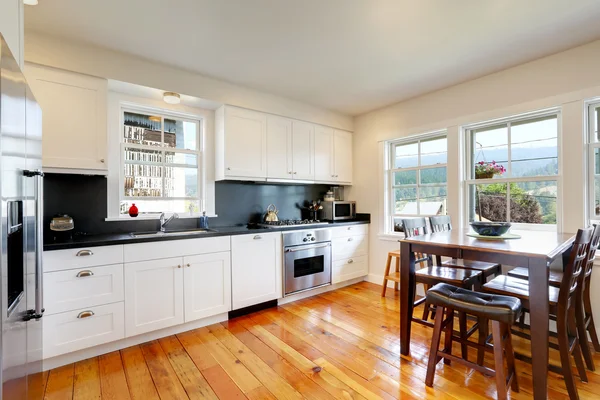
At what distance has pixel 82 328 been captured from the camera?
2098mm

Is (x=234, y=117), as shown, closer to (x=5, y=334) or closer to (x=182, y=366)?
(x=182, y=366)

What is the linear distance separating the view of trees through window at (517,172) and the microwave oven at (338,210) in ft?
5.06

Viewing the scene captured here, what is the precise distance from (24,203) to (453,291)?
2261 millimetres

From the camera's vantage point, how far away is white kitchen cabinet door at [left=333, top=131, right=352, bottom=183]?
164 inches

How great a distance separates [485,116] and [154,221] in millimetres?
3592

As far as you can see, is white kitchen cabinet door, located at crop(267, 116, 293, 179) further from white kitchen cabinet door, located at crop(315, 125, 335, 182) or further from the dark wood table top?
the dark wood table top

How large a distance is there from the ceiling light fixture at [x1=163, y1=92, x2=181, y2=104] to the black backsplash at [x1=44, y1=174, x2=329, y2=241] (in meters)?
0.97

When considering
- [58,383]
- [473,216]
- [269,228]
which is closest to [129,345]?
[58,383]

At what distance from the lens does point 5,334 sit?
89 cm

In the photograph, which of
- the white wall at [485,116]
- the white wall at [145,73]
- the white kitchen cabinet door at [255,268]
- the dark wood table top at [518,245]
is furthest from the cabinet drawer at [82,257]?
the white wall at [485,116]

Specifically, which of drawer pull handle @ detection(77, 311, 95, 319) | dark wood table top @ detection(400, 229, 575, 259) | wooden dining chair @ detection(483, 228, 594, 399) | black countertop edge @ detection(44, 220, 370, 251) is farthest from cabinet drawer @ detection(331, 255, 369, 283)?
drawer pull handle @ detection(77, 311, 95, 319)

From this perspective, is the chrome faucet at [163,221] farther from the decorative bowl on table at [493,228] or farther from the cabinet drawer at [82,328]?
the decorative bowl on table at [493,228]

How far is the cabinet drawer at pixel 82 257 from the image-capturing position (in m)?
1.98

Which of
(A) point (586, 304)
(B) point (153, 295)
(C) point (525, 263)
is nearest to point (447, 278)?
(C) point (525, 263)
